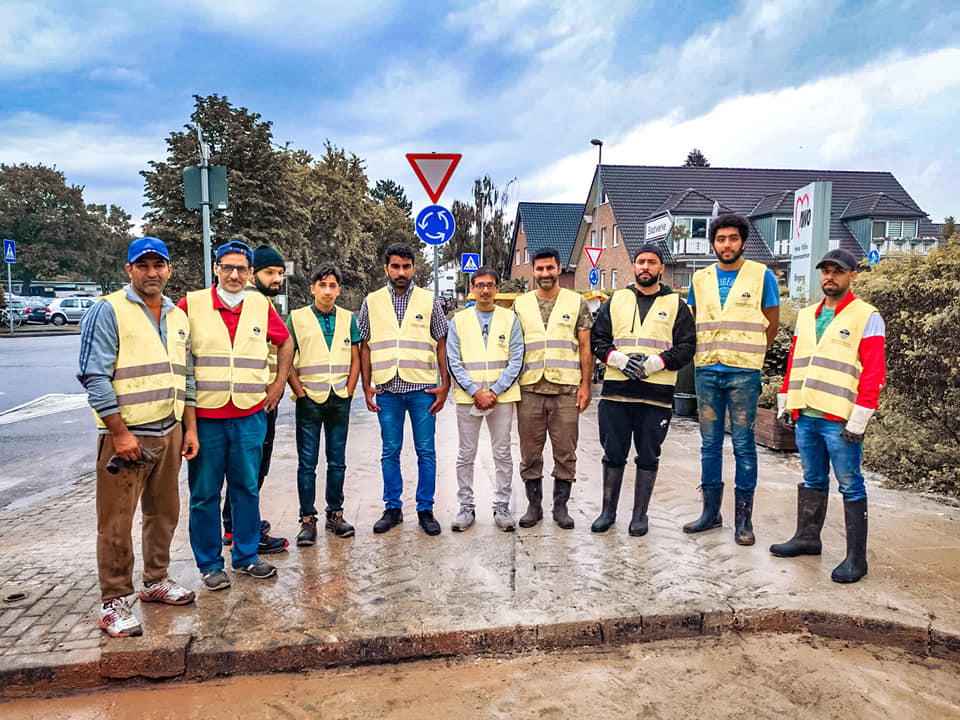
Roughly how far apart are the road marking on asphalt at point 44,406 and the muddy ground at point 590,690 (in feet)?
29.7

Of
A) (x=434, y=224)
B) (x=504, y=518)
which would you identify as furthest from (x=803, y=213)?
(x=504, y=518)

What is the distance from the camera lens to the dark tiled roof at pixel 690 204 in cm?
3641

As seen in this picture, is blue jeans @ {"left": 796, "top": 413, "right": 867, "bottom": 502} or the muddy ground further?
blue jeans @ {"left": 796, "top": 413, "right": 867, "bottom": 502}

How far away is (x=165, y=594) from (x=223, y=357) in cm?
139

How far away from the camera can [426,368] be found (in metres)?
5.13

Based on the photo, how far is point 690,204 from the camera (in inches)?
1443

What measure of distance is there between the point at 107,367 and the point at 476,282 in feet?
8.66

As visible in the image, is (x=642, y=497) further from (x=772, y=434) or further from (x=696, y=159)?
(x=696, y=159)

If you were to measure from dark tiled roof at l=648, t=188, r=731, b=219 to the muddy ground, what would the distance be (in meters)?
35.2

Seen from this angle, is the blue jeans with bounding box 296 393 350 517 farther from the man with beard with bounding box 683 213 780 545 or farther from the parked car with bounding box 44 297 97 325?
the parked car with bounding box 44 297 97 325

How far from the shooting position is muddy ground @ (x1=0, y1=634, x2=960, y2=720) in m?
3.08

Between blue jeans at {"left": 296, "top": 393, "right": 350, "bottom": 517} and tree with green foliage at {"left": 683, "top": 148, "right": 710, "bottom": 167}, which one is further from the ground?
tree with green foliage at {"left": 683, "top": 148, "right": 710, "bottom": 167}

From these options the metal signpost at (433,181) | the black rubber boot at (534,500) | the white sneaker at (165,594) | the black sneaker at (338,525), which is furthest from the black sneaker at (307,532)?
the metal signpost at (433,181)

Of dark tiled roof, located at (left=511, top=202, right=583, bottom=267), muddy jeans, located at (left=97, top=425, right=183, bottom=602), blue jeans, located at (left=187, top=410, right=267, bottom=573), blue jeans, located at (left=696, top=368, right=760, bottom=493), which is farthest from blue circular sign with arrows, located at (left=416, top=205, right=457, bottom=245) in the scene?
dark tiled roof, located at (left=511, top=202, right=583, bottom=267)
